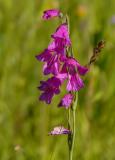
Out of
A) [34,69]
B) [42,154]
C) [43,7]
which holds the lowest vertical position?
[42,154]

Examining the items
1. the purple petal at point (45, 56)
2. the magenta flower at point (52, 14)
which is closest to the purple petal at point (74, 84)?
the purple petal at point (45, 56)

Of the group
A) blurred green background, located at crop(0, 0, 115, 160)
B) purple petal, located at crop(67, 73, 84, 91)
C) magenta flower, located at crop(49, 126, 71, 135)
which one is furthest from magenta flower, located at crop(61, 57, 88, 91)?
blurred green background, located at crop(0, 0, 115, 160)

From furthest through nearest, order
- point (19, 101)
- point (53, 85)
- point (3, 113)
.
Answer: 1. point (19, 101)
2. point (3, 113)
3. point (53, 85)

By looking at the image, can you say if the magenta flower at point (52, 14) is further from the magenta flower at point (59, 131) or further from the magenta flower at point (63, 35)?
the magenta flower at point (59, 131)

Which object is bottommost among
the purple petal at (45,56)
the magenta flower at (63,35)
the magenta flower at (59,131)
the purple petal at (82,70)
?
the magenta flower at (59,131)

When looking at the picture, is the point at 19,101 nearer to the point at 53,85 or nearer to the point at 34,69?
the point at 34,69

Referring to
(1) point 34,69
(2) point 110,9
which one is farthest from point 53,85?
(2) point 110,9

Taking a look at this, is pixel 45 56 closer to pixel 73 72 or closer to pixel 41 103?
pixel 73 72
